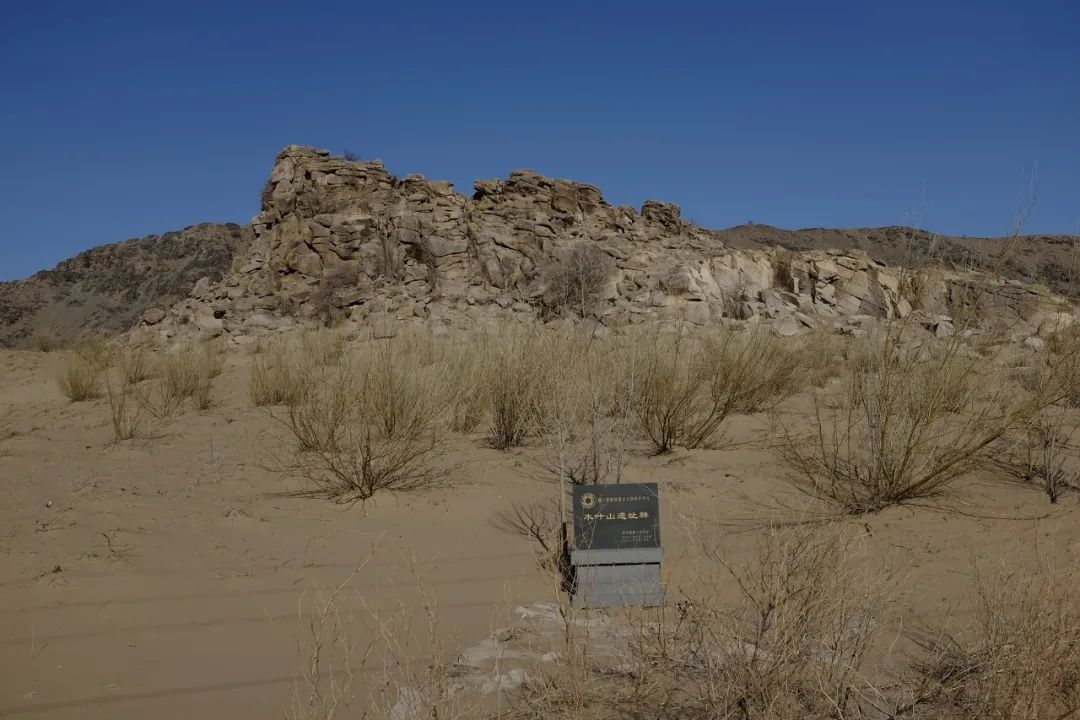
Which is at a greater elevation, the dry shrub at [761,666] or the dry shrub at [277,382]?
the dry shrub at [277,382]

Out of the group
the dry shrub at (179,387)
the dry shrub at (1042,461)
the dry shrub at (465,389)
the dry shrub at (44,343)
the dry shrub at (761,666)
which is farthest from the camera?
the dry shrub at (44,343)

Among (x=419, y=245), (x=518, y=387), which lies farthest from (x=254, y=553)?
(x=419, y=245)

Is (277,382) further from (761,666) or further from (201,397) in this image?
(761,666)

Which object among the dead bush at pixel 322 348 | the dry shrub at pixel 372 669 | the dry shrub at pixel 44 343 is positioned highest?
the dry shrub at pixel 44 343

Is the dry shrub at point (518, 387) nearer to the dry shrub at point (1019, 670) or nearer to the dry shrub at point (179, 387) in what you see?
the dry shrub at point (179, 387)

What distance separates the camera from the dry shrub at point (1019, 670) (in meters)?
2.13

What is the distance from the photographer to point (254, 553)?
414 cm

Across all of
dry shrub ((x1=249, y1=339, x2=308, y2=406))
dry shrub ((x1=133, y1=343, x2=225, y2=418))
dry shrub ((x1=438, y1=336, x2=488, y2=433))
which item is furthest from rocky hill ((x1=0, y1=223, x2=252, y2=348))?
dry shrub ((x1=438, y1=336, x2=488, y2=433))

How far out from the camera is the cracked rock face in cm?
1722

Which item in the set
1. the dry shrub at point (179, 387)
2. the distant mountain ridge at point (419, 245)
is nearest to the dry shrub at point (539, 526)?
the dry shrub at point (179, 387)

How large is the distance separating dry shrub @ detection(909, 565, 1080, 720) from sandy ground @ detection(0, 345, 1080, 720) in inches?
20.7

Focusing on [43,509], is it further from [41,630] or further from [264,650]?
[264,650]

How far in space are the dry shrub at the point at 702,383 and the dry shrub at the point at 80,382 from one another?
748 centimetres

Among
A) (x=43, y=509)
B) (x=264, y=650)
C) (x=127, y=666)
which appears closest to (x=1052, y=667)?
(x=264, y=650)
